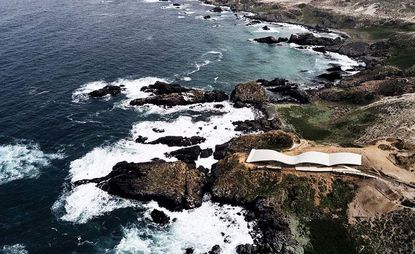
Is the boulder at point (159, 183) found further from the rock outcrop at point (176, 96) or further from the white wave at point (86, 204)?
the rock outcrop at point (176, 96)

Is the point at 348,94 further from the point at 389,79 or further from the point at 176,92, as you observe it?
the point at 176,92

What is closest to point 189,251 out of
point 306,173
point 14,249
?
point 306,173

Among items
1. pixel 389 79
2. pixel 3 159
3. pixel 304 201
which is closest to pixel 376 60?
pixel 389 79

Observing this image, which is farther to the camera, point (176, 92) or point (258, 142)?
point (176, 92)

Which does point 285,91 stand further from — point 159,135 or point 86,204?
point 86,204

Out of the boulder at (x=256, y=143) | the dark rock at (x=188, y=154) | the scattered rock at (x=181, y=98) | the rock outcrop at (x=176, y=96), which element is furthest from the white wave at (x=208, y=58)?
the boulder at (x=256, y=143)

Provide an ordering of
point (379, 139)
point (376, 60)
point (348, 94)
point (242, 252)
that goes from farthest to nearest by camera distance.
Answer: point (376, 60) → point (348, 94) → point (379, 139) → point (242, 252)

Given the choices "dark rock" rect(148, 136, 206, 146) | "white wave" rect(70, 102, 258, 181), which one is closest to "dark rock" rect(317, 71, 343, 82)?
"white wave" rect(70, 102, 258, 181)
